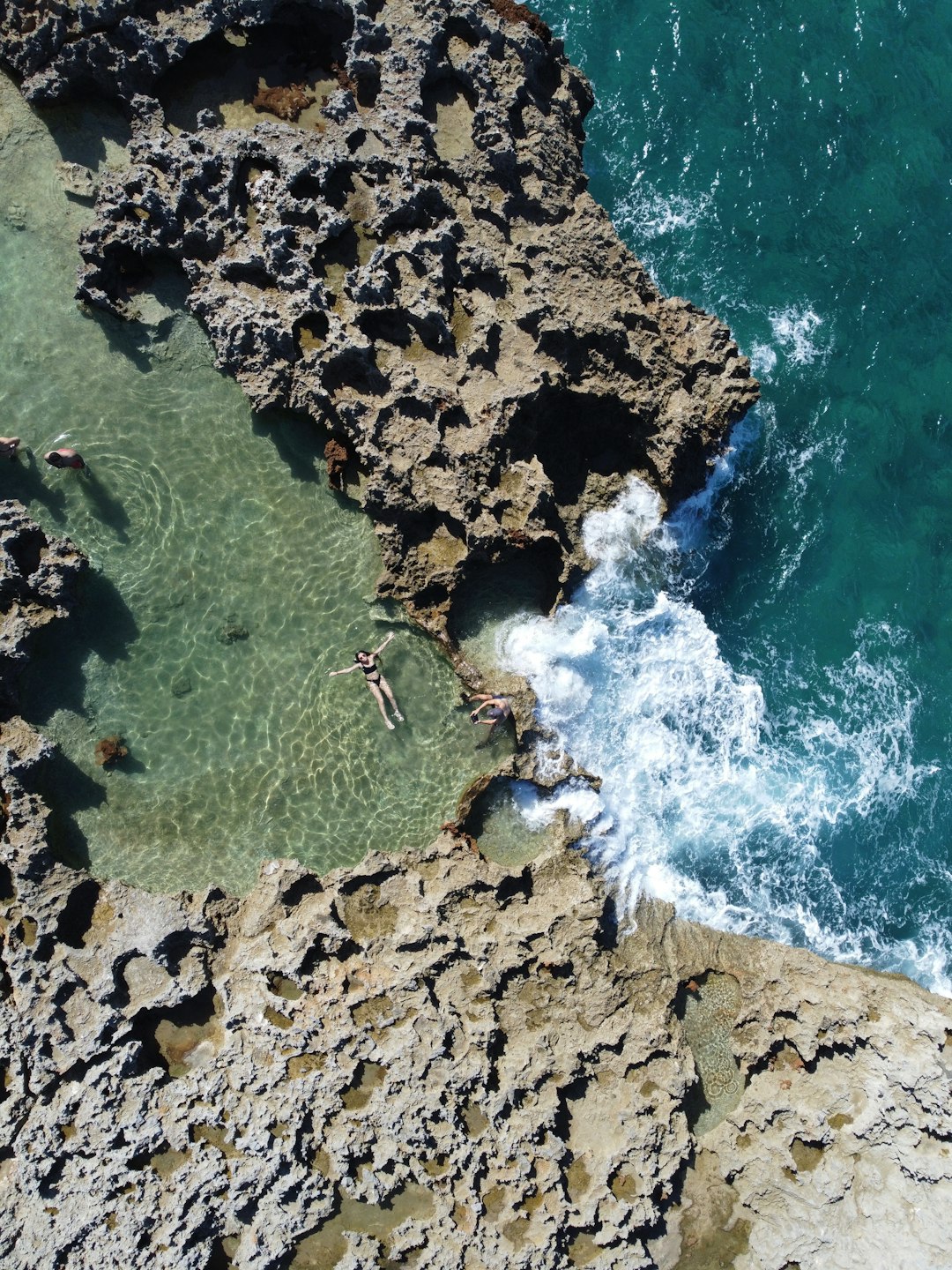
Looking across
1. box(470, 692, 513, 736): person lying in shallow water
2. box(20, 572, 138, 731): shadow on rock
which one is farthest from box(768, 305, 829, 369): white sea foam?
box(20, 572, 138, 731): shadow on rock

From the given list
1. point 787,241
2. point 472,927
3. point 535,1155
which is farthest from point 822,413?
point 535,1155

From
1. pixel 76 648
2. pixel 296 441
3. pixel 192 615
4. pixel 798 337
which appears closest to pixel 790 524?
pixel 798 337

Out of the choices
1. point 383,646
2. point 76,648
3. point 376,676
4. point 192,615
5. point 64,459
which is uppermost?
point 64,459

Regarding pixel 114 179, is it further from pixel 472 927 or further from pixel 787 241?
pixel 472 927

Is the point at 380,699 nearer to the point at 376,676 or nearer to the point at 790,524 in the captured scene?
the point at 376,676

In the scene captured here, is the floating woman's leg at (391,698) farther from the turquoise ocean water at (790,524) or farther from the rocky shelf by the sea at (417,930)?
the turquoise ocean water at (790,524)

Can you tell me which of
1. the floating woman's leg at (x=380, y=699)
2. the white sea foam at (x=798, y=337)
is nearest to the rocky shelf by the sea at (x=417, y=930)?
the floating woman's leg at (x=380, y=699)
